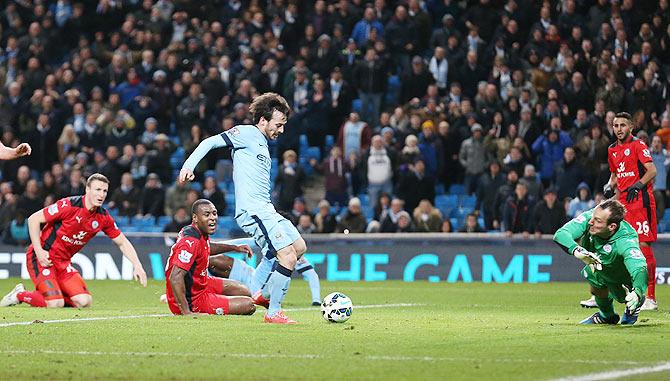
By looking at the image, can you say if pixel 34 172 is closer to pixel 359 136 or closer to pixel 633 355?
pixel 359 136

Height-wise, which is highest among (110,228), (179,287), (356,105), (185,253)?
(356,105)

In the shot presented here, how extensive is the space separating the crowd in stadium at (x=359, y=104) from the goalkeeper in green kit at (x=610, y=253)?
430 inches

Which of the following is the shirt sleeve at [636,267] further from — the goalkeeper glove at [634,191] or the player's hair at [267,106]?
the goalkeeper glove at [634,191]

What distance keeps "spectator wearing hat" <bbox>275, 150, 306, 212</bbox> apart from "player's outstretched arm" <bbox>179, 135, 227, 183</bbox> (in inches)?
538

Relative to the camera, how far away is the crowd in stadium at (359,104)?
23938 millimetres

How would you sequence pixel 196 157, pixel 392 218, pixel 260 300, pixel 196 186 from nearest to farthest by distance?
1. pixel 196 157
2. pixel 260 300
3. pixel 392 218
4. pixel 196 186

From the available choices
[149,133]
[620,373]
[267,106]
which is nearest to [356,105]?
[149,133]

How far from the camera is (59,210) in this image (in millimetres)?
15438

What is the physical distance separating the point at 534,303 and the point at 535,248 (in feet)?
19.9

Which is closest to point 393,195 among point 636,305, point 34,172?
point 34,172

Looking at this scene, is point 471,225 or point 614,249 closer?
point 614,249

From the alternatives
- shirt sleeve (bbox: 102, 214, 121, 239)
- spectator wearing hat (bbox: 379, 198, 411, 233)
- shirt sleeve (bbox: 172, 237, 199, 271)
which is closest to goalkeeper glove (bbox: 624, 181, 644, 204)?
shirt sleeve (bbox: 172, 237, 199, 271)

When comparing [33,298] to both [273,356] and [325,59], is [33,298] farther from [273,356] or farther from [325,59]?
[325,59]

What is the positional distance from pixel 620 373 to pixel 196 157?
4798mm
